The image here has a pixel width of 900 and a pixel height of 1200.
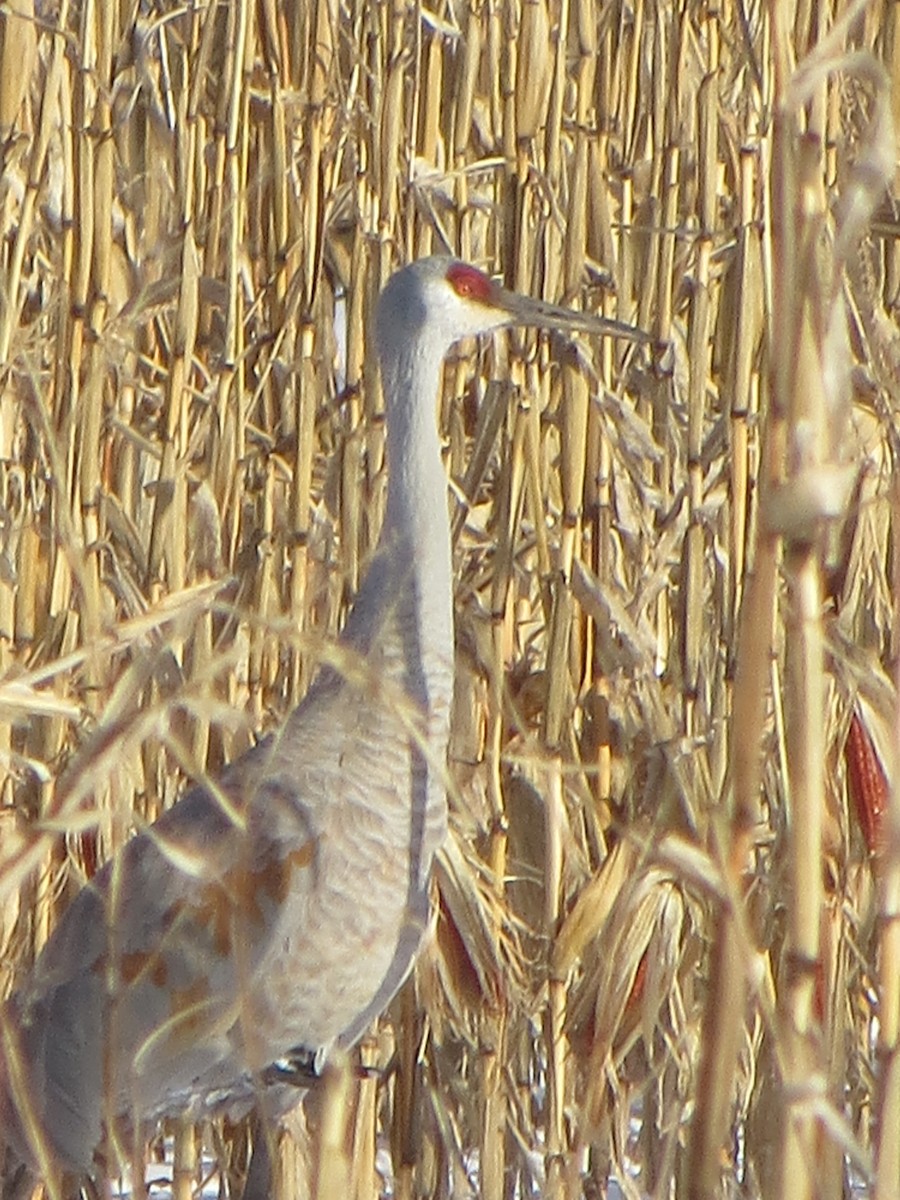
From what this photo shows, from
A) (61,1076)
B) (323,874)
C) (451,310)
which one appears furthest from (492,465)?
(61,1076)

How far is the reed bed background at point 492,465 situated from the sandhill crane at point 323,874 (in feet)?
0.39

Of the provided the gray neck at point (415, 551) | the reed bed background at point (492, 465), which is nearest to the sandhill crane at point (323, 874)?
the gray neck at point (415, 551)

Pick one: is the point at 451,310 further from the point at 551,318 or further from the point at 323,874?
the point at 323,874

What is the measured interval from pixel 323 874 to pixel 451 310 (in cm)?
76

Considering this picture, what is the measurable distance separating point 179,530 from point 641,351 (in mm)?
739

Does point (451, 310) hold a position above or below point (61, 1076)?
above

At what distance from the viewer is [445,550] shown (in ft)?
8.61

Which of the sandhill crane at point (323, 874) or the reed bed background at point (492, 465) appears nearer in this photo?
the sandhill crane at point (323, 874)

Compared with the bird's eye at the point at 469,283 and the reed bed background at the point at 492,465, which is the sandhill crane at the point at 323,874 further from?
the reed bed background at the point at 492,465

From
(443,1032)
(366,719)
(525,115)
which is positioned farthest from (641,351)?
(443,1032)

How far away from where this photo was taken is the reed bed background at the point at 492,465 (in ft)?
8.73

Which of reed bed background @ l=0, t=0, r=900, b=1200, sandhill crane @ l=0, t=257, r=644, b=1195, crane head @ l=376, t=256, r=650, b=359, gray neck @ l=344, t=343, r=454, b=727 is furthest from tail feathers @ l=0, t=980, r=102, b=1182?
crane head @ l=376, t=256, r=650, b=359

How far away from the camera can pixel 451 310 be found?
261 cm

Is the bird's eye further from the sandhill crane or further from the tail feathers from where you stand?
the tail feathers
